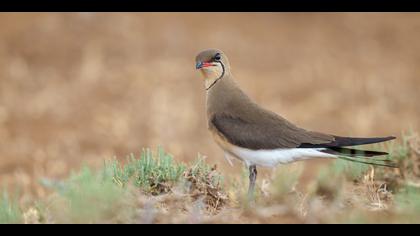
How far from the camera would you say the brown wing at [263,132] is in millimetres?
6238

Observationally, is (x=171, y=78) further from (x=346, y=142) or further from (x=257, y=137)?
(x=346, y=142)

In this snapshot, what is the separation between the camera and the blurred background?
13.8m

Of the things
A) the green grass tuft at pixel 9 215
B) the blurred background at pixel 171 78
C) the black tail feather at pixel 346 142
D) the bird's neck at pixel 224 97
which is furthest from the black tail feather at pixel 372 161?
the blurred background at pixel 171 78

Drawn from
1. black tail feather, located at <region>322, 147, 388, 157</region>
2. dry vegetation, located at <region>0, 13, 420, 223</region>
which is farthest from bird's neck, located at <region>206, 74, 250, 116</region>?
black tail feather, located at <region>322, 147, 388, 157</region>

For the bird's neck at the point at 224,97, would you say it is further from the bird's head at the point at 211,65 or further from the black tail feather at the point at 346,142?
the black tail feather at the point at 346,142

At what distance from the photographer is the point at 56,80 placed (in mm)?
16703

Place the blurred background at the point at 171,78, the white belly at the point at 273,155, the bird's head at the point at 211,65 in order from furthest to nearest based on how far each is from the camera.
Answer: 1. the blurred background at the point at 171,78
2. the bird's head at the point at 211,65
3. the white belly at the point at 273,155

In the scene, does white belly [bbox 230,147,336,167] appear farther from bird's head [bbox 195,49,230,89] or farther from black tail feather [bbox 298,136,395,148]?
bird's head [bbox 195,49,230,89]

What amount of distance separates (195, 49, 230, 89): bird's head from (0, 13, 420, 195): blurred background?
4.71m

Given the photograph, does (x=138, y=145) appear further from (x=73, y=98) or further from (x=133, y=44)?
(x=133, y=44)

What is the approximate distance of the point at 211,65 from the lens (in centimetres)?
683

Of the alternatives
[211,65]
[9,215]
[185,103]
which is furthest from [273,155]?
[185,103]
